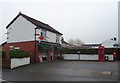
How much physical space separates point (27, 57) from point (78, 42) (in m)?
64.7

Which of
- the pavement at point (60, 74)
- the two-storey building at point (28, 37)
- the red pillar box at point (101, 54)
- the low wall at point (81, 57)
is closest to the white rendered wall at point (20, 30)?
the two-storey building at point (28, 37)

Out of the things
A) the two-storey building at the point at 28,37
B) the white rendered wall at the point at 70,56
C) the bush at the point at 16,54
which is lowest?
the white rendered wall at the point at 70,56

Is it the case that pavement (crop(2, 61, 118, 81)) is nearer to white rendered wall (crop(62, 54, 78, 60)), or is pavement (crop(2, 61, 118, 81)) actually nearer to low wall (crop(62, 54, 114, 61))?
low wall (crop(62, 54, 114, 61))

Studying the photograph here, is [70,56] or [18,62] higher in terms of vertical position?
[18,62]

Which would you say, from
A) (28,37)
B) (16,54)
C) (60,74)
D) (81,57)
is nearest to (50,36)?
(28,37)

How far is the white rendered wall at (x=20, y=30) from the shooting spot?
18.7 metres

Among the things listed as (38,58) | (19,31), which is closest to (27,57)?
(38,58)

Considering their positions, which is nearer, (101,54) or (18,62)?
(18,62)

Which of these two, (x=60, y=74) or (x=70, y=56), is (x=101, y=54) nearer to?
(x=70, y=56)

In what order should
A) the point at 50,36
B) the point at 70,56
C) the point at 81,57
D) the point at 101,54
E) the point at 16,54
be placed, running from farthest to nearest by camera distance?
the point at 70,56
the point at 81,57
the point at 50,36
the point at 101,54
the point at 16,54

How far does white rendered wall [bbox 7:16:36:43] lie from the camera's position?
61.3ft

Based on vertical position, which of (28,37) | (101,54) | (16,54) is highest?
(28,37)

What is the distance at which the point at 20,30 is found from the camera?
19484mm

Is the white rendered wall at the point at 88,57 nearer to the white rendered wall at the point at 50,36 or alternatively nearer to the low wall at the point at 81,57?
the low wall at the point at 81,57
